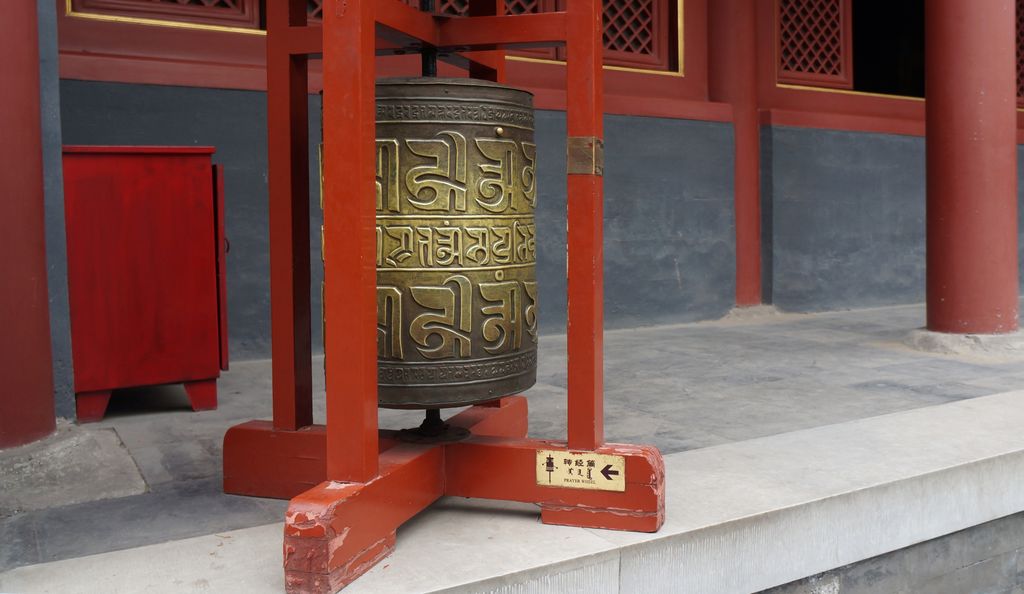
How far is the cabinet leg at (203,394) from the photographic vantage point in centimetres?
367

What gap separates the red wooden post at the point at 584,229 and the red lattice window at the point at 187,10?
3089 mm

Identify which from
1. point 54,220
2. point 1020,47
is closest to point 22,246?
point 54,220

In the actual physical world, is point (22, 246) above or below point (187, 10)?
below

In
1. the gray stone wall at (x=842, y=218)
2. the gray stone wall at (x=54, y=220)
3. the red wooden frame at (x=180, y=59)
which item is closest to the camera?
the gray stone wall at (x=54, y=220)

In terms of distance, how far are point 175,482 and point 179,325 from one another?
1124 millimetres

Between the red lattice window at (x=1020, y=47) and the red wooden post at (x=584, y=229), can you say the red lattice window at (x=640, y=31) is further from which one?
the red wooden post at (x=584, y=229)

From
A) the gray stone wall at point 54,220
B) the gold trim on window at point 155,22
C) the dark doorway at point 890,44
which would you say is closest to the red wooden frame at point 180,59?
the gold trim on window at point 155,22

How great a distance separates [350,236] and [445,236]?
0.98 feet

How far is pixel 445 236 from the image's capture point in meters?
2.25

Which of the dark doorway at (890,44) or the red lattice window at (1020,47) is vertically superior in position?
the dark doorway at (890,44)

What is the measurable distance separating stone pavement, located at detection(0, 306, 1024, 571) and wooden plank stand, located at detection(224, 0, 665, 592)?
28 centimetres

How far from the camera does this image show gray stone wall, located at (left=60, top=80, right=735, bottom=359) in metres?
4.59

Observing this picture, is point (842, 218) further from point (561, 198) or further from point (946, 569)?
point (946, 569)

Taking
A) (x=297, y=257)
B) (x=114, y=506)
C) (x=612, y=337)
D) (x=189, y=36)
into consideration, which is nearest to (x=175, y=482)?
(x=114, y=506)
